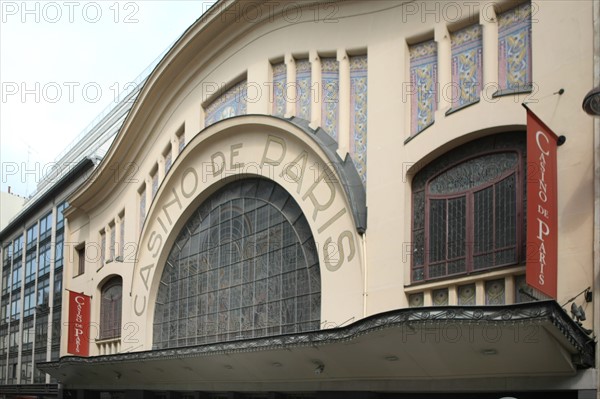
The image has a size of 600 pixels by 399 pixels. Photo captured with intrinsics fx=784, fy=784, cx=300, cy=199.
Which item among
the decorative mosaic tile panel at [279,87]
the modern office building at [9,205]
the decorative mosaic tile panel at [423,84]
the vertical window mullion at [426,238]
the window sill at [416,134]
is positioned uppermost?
the modern office building at [9,205]

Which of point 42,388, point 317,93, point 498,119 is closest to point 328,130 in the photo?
point 317,93

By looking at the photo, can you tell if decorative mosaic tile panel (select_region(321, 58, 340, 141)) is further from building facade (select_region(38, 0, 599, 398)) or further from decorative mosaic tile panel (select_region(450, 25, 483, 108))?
decorative mosaic tile panel (select_region(450, 25, 483, 108))

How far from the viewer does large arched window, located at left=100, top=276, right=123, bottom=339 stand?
102 feet

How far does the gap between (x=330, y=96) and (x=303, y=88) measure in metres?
1.25

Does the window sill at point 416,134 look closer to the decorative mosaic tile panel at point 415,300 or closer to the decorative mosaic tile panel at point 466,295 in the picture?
the decorative mosaic tile panel at point 415,300

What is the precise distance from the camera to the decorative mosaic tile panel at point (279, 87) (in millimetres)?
21734

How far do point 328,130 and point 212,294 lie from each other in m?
7.35

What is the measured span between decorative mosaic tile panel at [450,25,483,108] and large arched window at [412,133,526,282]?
1.02 metres

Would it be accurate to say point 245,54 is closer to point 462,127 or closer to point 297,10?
point 297,10

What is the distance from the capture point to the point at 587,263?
12891 mm

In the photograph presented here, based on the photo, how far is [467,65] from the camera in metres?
16.2

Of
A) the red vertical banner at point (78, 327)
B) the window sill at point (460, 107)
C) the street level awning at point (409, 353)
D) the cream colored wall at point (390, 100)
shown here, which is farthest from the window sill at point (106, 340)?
the window sill at point (460, 107)

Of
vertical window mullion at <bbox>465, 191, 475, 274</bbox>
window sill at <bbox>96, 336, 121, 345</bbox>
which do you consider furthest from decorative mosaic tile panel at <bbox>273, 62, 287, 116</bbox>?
window sill at <bbox>96, 336, 121, 345</bbox>

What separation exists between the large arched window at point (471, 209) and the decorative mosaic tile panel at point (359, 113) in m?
1.91
